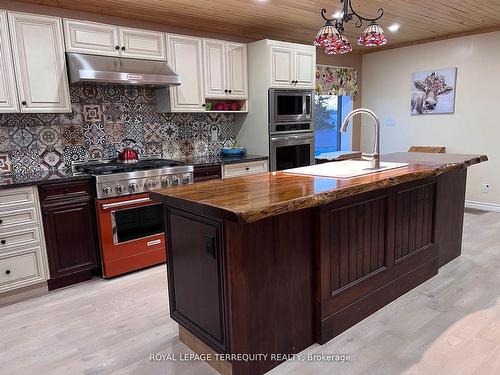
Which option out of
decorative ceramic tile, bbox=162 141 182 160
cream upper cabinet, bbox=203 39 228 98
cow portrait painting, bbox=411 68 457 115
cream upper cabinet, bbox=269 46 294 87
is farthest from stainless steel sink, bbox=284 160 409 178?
cow portrait painting, bbox=411 68 457 115

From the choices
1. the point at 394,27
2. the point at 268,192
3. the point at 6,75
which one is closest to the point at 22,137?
the point at 6,75

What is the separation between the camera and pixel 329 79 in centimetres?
564

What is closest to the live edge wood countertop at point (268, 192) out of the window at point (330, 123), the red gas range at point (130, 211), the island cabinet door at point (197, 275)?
the island cabinet door at point (197, 275)

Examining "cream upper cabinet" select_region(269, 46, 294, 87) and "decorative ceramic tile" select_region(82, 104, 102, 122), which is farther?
"cream upper cabinet" select_region(269, 46, 294, 87)

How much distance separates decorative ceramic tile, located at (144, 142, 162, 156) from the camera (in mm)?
4016

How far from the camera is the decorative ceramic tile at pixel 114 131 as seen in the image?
3.74 meters

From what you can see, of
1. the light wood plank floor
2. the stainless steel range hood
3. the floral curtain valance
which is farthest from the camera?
the floral curtain valance

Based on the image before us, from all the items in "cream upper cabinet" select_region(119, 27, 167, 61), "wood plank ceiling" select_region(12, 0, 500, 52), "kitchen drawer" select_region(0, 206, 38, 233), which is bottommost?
"kitchen drawer" select_region(0, 206, 38, 233)

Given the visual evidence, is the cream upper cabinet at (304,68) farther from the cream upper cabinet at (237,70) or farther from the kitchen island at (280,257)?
the kitchen island at (280,257)

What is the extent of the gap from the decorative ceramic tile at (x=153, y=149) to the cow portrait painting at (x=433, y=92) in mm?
3787

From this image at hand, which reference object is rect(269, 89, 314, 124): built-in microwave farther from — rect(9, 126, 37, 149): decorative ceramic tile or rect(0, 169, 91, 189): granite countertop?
rect(9, 126, 37, 149): decorative ceramic tile

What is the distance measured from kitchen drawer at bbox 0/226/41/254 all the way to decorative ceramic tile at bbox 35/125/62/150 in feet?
2.93

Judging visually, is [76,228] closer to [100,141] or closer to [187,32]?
[100,141]

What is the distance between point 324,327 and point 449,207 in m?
1.74
